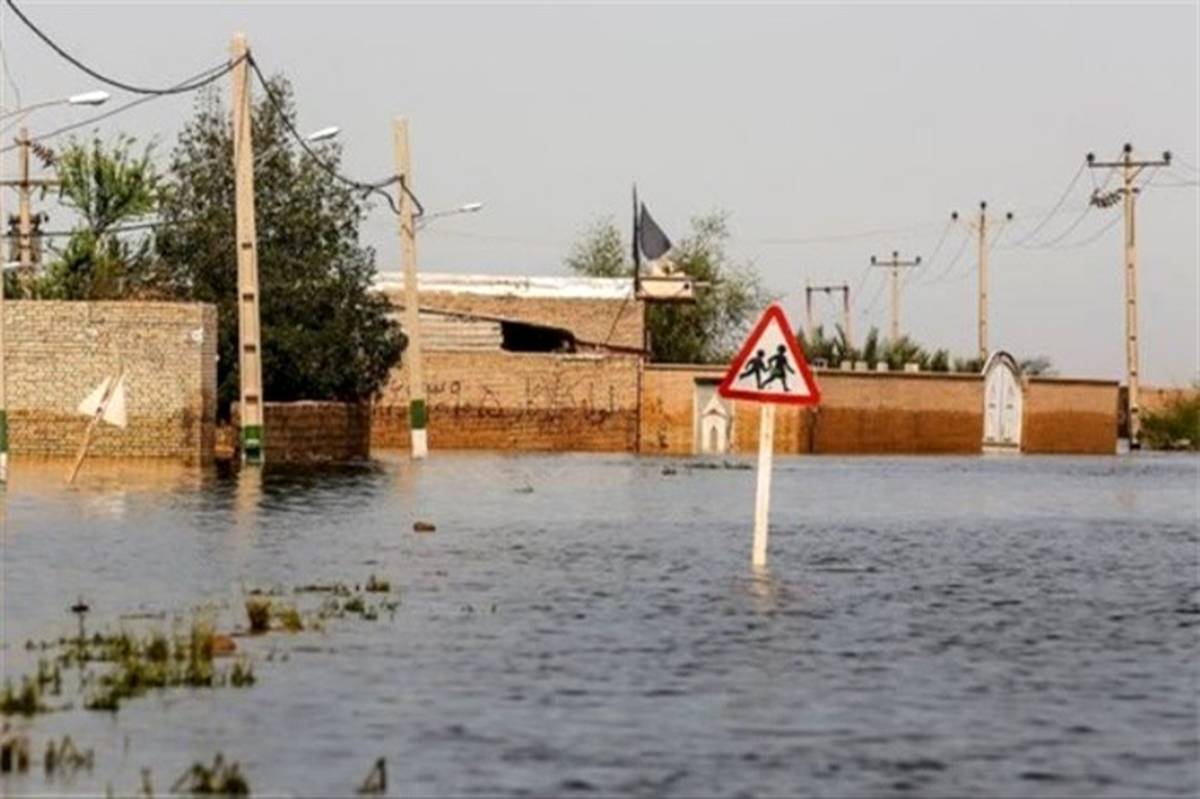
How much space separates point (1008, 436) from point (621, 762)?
93.6 m

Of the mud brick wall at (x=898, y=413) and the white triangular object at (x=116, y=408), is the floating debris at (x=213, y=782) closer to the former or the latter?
the white triangular object at (x=116, y=408)

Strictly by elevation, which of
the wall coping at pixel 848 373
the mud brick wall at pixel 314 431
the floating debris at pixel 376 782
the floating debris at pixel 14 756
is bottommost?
the floating debris at pixel 376 782

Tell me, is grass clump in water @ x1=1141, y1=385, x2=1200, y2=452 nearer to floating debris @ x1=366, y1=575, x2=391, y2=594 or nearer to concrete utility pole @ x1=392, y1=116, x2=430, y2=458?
concrete utility pole @ x1=392, y1=116, x2=430, y2=458

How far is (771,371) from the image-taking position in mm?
25516

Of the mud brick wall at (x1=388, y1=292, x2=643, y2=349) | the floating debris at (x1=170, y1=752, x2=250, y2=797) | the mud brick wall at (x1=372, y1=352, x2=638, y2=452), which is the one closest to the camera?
the floating debris at (x1=170, y1=752, x2=250, y2=797)

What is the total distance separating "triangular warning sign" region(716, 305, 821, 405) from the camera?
83.4ft

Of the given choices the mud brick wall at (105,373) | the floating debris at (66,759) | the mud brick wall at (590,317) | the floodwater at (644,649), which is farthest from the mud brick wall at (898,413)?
the floating debris at (66,759)

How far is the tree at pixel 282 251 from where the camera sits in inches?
2817

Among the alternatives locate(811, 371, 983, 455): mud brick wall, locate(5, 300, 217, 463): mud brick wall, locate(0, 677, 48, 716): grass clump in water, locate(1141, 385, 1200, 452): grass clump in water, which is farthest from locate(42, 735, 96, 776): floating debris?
locate(1141, 385, 1200, 452): grass clump in water

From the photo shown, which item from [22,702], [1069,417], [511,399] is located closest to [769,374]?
[22,702]

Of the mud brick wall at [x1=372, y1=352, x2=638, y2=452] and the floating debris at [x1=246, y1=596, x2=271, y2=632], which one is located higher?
the mud brick wall at [x1=372, y1=352, x2=638, y2=452]

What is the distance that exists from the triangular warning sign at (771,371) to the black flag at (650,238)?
82747 mm

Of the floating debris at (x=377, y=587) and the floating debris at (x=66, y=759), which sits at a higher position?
the floating debris at (x=377, y=587)

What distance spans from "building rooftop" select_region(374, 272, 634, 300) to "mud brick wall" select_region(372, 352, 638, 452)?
21.6 feet
